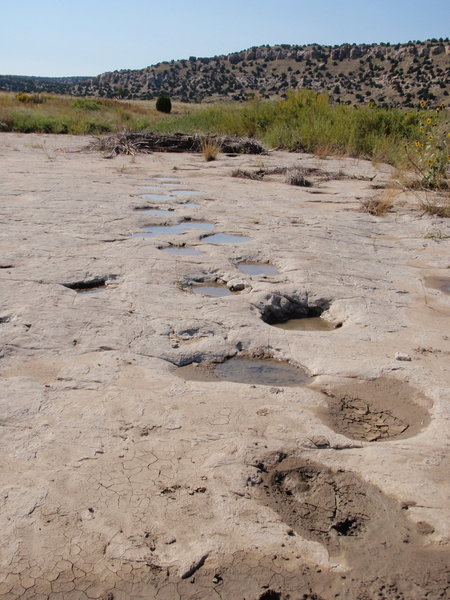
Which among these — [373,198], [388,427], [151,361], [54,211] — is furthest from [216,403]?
[373,198]

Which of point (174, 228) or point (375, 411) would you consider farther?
point (174, 228)

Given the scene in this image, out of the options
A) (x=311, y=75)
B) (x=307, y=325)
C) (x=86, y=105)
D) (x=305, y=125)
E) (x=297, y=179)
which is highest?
(x=311, y=75)

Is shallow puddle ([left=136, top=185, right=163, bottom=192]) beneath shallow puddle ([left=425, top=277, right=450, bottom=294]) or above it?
beneath

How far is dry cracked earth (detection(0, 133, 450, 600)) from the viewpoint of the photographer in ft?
5.93

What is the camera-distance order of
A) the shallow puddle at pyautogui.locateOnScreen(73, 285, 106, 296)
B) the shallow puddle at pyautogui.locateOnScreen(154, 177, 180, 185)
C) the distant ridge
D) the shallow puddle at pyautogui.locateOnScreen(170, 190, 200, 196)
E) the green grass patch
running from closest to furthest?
the shallow puddle at pyautogui.locateOnScreen(73, 285, 106, 296) < the shallow puddle at pyautogui.locateOnScreen(170, 190, 200, 196) < the shallow puddle at pyautogui.locateOnScreen(154, 177, 180, 185) < the green grass patch < the distant ridge

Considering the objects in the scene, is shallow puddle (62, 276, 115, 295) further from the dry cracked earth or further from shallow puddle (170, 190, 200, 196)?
shallow puddle (170, 190, 200, 196)

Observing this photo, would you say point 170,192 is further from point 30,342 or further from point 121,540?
point 121,540

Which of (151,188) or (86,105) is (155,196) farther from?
(86,105)

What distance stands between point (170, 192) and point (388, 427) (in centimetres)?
601

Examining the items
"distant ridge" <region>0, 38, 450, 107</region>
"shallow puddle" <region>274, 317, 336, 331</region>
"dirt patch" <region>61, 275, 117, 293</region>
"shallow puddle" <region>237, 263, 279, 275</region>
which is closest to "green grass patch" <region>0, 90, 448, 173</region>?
"shallow puddle" <region>237, 263, 279, 275</region>

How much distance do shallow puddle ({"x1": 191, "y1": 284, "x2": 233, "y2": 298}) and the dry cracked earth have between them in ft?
0.08

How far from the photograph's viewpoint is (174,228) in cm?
595

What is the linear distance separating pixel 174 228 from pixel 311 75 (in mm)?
54144

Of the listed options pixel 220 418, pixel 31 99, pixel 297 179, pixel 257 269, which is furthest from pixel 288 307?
pixel 31 99
